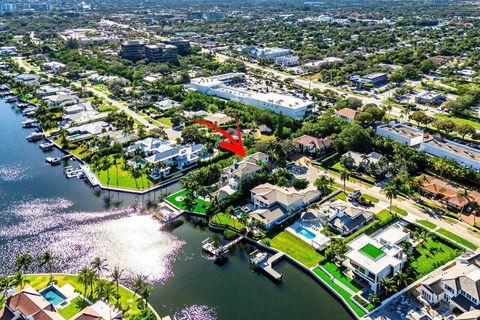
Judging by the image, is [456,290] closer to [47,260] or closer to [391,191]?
[391,191]

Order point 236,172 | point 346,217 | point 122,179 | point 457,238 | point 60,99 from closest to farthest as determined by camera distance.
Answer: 1. point 457,238
2. point 346,217
3. point 236,172
4. point 122,179
5. point 60,99

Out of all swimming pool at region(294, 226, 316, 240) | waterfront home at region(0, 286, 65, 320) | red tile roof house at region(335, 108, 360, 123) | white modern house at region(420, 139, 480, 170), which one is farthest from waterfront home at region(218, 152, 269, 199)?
white modern house at region(420, 139, 480, 170)

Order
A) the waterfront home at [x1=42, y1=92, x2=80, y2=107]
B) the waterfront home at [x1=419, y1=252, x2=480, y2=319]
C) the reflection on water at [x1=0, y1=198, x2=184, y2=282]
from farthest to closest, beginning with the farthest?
the waterfront home at [x1=42, y1=92, x2=80, y2=107]
the reflection on water at [x1=0, y1=198, x2=184, y2=282]
the waterfront home at [x1=419, y1=252, x2=480, y2=319]

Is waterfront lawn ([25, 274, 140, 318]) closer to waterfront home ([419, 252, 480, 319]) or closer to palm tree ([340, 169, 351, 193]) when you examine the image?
waterfront home ([419, 252, 480, 319])

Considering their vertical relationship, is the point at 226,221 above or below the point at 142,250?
above

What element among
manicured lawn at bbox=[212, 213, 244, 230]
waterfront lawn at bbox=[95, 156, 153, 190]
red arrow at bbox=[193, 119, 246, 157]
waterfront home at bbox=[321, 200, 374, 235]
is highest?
waterfront home at bbox=[321, 200, 374, 235]

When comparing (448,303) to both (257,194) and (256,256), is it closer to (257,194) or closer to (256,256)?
(256,256)

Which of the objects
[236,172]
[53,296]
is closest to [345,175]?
[236,172]
